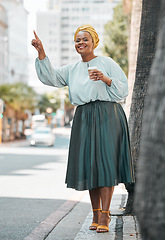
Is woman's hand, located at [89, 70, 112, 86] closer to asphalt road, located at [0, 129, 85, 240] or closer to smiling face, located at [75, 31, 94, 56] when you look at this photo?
smiling face, located at [75, 31, 94, 56]

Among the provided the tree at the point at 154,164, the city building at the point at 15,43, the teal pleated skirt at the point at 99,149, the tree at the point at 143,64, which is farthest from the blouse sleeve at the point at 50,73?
the city building at the point at 15,43

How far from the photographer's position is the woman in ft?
15.1

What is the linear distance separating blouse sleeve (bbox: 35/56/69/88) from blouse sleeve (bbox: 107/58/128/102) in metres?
0.42

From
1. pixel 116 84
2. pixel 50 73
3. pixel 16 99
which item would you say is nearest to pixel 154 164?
pixel 116 84

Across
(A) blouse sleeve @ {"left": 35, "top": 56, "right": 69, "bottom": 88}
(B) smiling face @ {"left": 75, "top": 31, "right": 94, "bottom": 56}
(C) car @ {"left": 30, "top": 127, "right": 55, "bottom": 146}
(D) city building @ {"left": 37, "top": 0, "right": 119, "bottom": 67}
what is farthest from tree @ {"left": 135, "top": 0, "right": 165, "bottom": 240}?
(D) city building @ {"left": 37, "top": 0, "right": 119, "bottom": 67}

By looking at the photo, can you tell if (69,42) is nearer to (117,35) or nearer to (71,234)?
(117,35)

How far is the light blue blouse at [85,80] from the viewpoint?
15.6ft

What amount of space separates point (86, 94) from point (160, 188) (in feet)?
8.81

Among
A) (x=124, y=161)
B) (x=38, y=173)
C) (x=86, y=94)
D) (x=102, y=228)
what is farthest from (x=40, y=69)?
(x=38, y=173)

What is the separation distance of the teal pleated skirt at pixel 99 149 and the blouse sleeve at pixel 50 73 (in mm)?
391

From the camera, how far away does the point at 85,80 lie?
480 cm

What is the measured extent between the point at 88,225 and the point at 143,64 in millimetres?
1813

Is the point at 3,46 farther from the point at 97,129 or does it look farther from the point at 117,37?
the point at 97,129

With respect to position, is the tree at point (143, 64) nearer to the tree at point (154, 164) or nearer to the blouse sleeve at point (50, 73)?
the blouse sleeve at point (50, 73)
